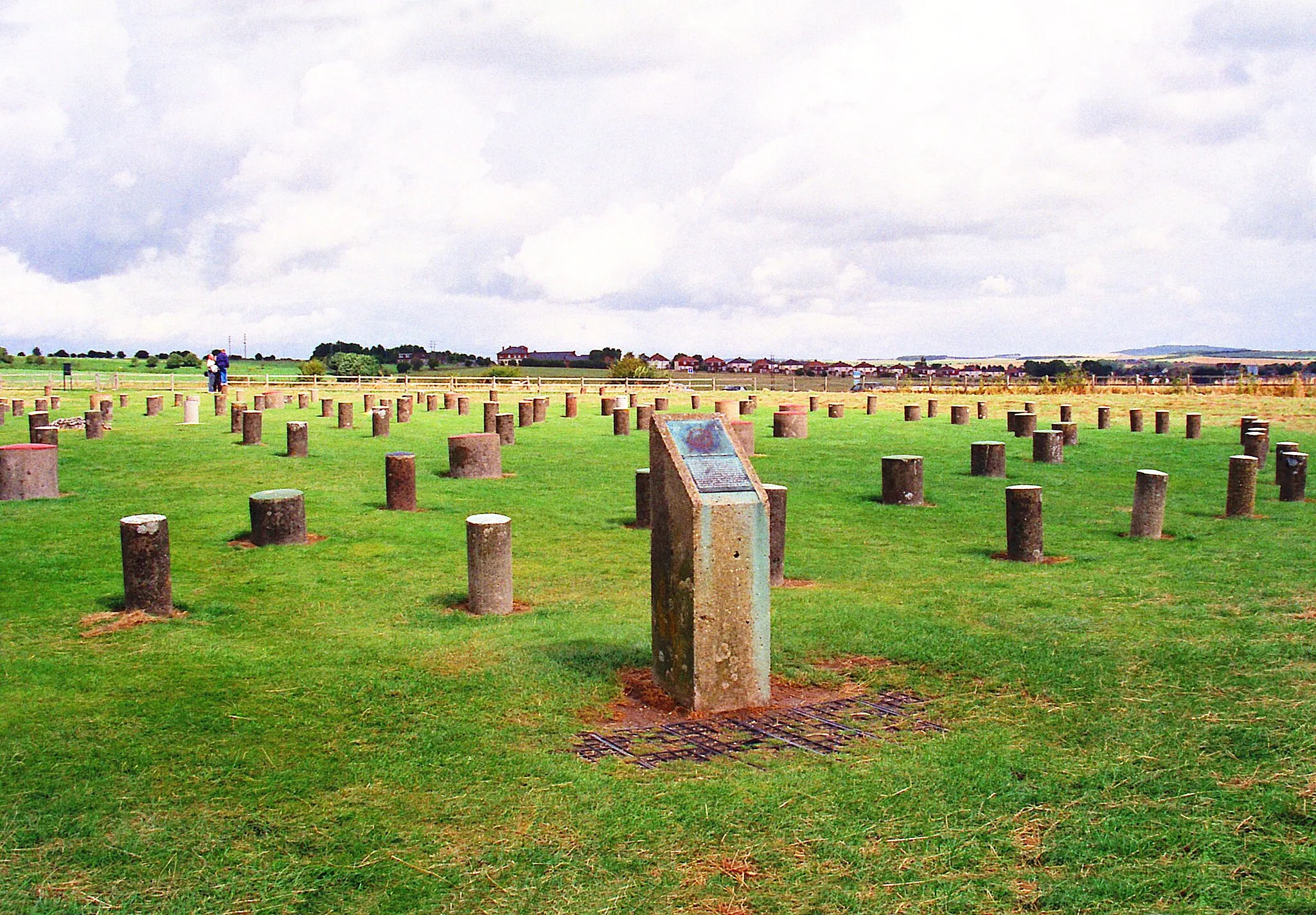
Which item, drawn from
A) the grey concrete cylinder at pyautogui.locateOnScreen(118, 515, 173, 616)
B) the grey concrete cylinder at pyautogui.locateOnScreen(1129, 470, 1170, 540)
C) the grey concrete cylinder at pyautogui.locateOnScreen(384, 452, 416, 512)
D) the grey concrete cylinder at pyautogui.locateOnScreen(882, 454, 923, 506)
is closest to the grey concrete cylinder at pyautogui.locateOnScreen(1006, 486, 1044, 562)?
the grey concrete cylinder at pyautogui.locateOnScreen(1129, 470, 1170, 540)

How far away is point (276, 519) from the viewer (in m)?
12.7

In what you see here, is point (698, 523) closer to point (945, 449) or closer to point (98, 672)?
point (98, 672)

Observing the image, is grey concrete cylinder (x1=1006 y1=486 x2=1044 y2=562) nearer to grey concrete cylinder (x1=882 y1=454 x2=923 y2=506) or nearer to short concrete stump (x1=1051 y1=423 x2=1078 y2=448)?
grey concrete cylinder (x1=882 y1=454 x2=923 y2=506)

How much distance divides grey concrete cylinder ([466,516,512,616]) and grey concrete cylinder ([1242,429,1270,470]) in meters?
16.5

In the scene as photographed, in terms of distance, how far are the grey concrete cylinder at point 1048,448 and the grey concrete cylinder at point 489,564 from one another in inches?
592

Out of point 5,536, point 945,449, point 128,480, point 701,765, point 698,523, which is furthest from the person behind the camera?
point 945,449

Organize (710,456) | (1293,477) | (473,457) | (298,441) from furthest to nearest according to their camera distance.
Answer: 1. (298,441)
2. (473,457)
3. (1293,477)
4. (710,456)

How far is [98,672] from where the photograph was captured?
7.86 meters

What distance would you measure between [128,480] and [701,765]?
15.5 metres

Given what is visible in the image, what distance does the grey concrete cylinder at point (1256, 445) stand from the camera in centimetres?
2068

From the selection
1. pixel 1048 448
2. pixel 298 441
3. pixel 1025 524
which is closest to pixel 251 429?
pixel 298 441

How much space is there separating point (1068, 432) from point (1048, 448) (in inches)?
140

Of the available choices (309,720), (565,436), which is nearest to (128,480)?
(565,436)

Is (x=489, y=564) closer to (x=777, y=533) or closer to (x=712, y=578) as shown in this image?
(x=777, y=533)
